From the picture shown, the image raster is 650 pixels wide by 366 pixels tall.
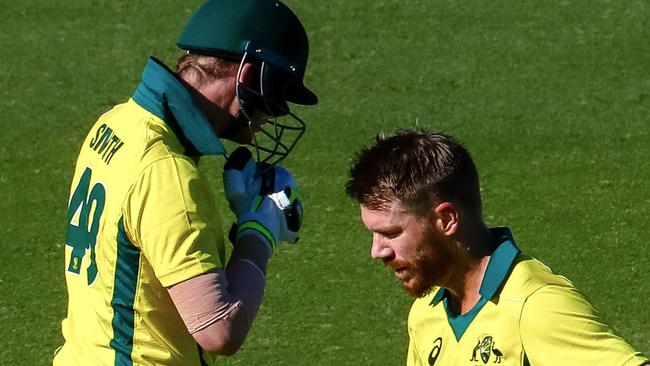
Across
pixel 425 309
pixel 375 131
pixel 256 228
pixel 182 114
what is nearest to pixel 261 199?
pixel 256 228

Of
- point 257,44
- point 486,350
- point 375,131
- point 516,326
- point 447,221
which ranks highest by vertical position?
point 257,44

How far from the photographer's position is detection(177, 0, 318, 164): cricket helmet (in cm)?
445

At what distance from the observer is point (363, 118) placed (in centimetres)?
927

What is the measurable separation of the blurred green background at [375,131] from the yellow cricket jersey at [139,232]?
9.08 ft

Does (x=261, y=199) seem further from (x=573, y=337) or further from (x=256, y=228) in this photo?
(x=573, y=337)

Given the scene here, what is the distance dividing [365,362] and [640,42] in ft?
13.5

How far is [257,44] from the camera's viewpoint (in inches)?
176

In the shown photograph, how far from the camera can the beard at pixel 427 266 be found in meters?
3.80

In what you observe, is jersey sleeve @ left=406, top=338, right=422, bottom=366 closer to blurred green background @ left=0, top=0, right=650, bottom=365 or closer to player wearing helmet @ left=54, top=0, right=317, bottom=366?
player wearing helmet @ left=54, top=0, right=317, bottom=366

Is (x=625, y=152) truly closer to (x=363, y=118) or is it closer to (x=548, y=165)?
(x=548, y=165)

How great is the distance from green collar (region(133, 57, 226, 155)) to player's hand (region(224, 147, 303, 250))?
0.21m

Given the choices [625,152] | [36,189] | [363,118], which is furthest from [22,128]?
[625,152]

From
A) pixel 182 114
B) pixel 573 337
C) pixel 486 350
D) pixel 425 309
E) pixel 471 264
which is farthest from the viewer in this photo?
pixel 182 114

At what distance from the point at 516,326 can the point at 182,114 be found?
4.45ft
